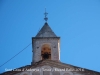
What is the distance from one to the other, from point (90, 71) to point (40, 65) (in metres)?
3.45

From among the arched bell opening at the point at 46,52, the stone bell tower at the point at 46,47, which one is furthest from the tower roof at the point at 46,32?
the arched bell opening at the point at 46,52

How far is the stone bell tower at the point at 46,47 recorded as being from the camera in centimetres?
2933

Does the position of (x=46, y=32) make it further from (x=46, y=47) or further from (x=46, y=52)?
(x=46, y=52)

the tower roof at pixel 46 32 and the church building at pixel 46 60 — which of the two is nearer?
the church building at pixel 46 60

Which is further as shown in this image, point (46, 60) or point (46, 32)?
point (46, 32)

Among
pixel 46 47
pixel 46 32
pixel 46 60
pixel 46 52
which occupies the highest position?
pixel 46 32

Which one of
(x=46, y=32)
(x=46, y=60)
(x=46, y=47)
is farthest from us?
(x=46, y=32)

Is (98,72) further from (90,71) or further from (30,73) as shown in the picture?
(30,73)

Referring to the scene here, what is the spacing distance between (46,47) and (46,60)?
16.9 feet

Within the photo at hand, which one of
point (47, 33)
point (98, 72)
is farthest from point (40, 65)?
point (47, 33)

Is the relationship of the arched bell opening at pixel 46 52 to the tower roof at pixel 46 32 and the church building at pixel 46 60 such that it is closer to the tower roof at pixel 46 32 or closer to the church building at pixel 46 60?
the church building at pixel 46 60

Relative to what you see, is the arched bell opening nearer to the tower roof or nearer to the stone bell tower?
Answer: the stone bell tower

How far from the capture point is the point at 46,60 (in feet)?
83.0

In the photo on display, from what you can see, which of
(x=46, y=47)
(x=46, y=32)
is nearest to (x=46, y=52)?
(x=46, y=47)
